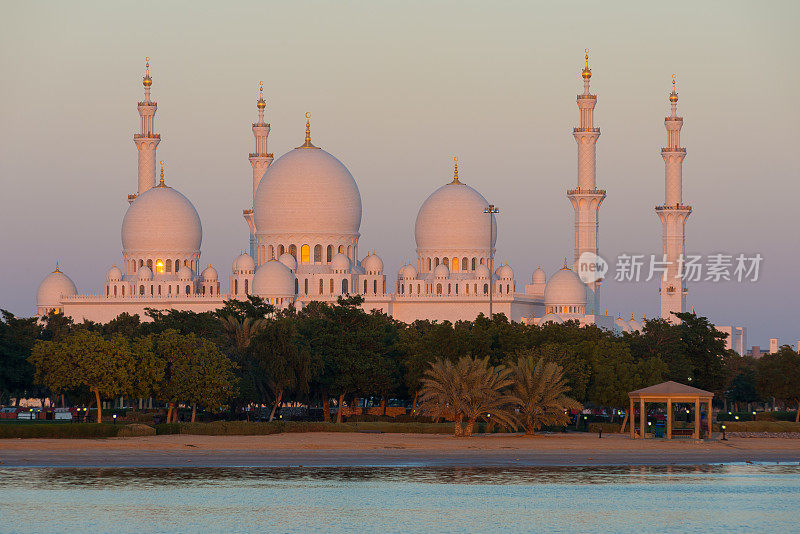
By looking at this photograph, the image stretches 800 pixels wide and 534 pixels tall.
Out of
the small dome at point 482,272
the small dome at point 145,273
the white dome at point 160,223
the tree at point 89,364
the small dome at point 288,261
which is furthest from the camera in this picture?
the white dome at point 160,223

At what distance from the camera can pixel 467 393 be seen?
5541 centimetres

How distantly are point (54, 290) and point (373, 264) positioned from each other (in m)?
27.4

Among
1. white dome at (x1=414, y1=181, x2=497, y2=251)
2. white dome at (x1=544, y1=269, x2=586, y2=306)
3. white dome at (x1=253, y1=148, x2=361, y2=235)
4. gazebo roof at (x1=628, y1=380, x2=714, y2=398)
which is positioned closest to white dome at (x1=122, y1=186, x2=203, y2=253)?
white dome at (x1=253, y1=148, x2=361, y2=235)

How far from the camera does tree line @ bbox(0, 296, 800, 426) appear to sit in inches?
2354

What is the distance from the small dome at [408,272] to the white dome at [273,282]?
30.7 ft

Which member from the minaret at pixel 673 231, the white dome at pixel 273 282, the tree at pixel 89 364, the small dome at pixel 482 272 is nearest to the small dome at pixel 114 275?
the white dome at pixel 273 282

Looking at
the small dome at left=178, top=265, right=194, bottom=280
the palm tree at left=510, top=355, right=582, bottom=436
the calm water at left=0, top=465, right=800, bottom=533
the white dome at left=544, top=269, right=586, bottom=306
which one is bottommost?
the calm water at left=0, top=465, right=800, bottom=533

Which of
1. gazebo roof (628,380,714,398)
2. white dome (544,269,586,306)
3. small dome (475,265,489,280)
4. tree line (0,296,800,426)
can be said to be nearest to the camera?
gazebo roof (628,380,714,398)

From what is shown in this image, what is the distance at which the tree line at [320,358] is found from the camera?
196ft

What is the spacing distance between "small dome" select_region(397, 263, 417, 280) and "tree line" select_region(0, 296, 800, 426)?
114 ft

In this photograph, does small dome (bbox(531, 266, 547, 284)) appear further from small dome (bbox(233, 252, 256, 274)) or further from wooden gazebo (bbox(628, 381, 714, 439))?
wooden gazebo (bbox(628, 381, 714, 439))

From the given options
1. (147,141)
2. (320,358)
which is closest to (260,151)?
(147,141)

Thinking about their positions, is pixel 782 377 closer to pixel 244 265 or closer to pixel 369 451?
pixel 369 451

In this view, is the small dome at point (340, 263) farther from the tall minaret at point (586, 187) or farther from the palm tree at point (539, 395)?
the palm tree at point (539, 395)
